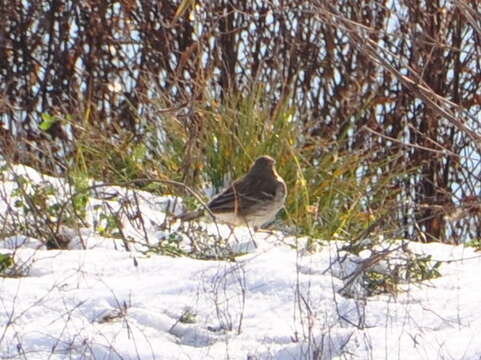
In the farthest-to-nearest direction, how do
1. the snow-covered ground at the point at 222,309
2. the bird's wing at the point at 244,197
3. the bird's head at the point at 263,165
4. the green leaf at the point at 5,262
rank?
1. the bird's head at the point at 263,165
2. the bird's wing at the point at 244,197
3. the green leaf at the point at 5,262
4. the snow-covered ground at the point at 222,309

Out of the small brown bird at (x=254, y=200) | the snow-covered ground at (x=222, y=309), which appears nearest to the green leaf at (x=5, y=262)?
the snow-covered ground at (x=222, y=309)

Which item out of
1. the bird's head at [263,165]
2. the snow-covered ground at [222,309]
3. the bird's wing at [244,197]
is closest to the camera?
the snow-covered ground at [222,309]

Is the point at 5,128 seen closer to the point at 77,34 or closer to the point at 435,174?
the point at 77,34

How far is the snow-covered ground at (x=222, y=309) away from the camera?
4.64 m

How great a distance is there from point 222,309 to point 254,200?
2.62 meters

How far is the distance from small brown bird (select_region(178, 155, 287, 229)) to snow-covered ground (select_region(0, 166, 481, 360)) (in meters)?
1.32

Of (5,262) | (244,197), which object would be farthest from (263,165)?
(5,262)

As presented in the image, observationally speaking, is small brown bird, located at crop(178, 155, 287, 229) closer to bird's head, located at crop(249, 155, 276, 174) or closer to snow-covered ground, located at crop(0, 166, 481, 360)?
bird's head, located at crop(249, 155, 276, 174)

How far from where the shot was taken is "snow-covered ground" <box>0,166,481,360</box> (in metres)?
4.64

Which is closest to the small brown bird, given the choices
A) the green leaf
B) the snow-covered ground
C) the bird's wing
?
the bird's wing

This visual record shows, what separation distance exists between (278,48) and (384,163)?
140 centimetres

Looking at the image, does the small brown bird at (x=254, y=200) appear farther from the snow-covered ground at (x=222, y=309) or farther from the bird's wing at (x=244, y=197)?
Answer: the snow-covered ground at (x=222, y=309)

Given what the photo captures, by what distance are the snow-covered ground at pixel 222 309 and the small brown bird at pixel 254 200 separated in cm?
132

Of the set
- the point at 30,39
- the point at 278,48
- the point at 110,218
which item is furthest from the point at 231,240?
the point at 30,39
